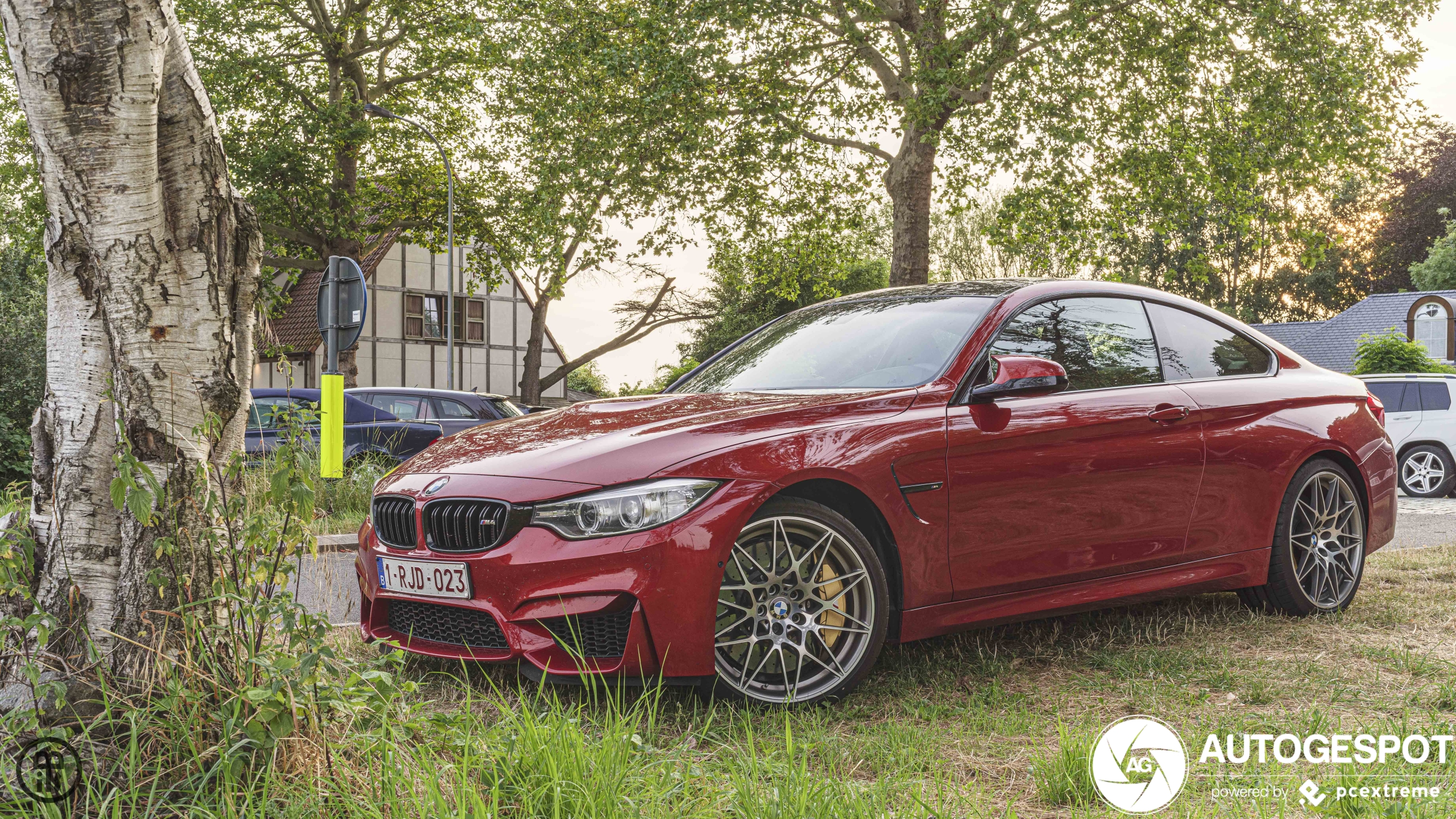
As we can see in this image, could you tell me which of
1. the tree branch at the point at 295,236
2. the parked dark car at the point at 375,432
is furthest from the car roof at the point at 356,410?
the tree branch at the point at 295,236

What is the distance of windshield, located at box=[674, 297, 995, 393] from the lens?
4406 mm

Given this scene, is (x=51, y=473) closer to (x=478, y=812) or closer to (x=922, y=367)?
(x=478, y=812)

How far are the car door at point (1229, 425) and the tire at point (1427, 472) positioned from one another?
12.4 metres

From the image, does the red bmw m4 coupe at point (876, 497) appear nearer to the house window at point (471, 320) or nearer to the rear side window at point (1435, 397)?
the rear side window at point (1435, 397)

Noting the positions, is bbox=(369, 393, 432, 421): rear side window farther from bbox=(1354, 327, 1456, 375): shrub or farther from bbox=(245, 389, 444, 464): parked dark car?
A: bbox=(1354, 327, 1456, 375): shrub

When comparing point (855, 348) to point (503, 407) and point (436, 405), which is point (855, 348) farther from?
point (503, 407)

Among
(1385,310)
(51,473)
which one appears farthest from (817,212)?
(1385,310)

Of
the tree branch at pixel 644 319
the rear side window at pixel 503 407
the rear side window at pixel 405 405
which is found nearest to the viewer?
the rear side window at pixel 405 405

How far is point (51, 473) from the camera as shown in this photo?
2.85 m

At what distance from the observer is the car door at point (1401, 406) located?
15719mm

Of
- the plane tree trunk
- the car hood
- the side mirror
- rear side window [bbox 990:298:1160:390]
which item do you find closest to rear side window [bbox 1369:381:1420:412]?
the plane tree trunk

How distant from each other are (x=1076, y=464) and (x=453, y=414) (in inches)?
491

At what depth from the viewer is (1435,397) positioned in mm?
15664

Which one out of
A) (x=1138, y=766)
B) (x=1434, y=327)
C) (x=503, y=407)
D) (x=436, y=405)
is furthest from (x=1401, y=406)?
(x=1434, y=327)
